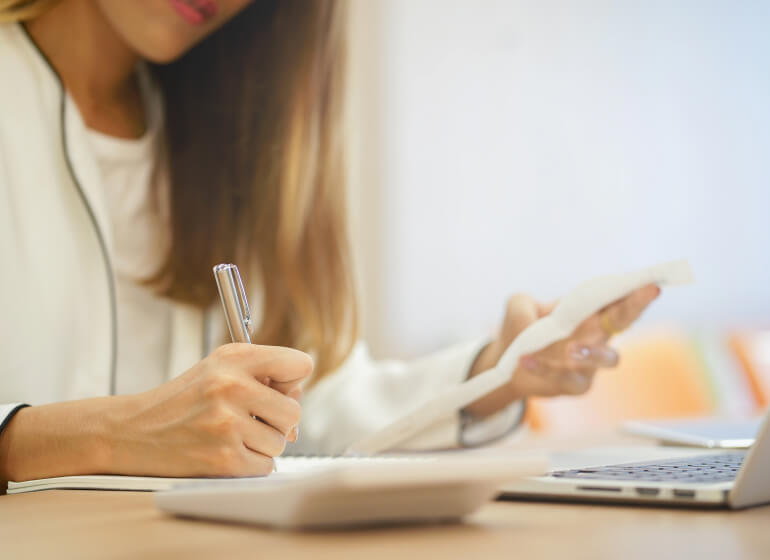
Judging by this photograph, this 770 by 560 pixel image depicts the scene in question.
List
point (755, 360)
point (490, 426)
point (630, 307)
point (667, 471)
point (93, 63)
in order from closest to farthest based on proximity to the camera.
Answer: point (667, 471) → point (630, 307) → point (490, 426) → point (93, 63) → point (755, 360)

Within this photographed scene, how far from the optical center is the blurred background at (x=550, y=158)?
8.37ft

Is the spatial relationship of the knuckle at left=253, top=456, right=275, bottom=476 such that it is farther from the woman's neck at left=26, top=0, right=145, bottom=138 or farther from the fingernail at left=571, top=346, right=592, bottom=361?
the woman's neck at left=26, top=0, right=145, bottom=138

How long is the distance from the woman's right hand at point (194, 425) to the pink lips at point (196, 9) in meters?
0.51

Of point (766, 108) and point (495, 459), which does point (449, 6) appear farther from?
point (495, 459)

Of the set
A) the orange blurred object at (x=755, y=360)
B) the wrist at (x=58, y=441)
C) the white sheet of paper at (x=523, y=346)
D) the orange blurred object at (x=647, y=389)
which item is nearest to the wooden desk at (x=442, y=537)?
the wrist at (x=58, y=441)

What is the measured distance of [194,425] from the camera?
47 centimetres

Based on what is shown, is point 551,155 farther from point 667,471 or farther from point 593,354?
point 667,471

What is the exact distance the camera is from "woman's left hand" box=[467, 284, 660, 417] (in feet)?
2.29

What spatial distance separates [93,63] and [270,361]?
2.10 ft

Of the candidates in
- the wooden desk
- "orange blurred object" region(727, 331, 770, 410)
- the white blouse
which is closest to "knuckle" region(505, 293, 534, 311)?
the white blouse

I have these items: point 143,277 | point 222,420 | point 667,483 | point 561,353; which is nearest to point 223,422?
point 222,420

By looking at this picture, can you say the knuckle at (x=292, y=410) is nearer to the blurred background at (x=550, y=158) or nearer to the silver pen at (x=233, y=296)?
the silver pen at (x=233, y=296)

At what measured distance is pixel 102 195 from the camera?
0.84m

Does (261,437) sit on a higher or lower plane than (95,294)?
lower
